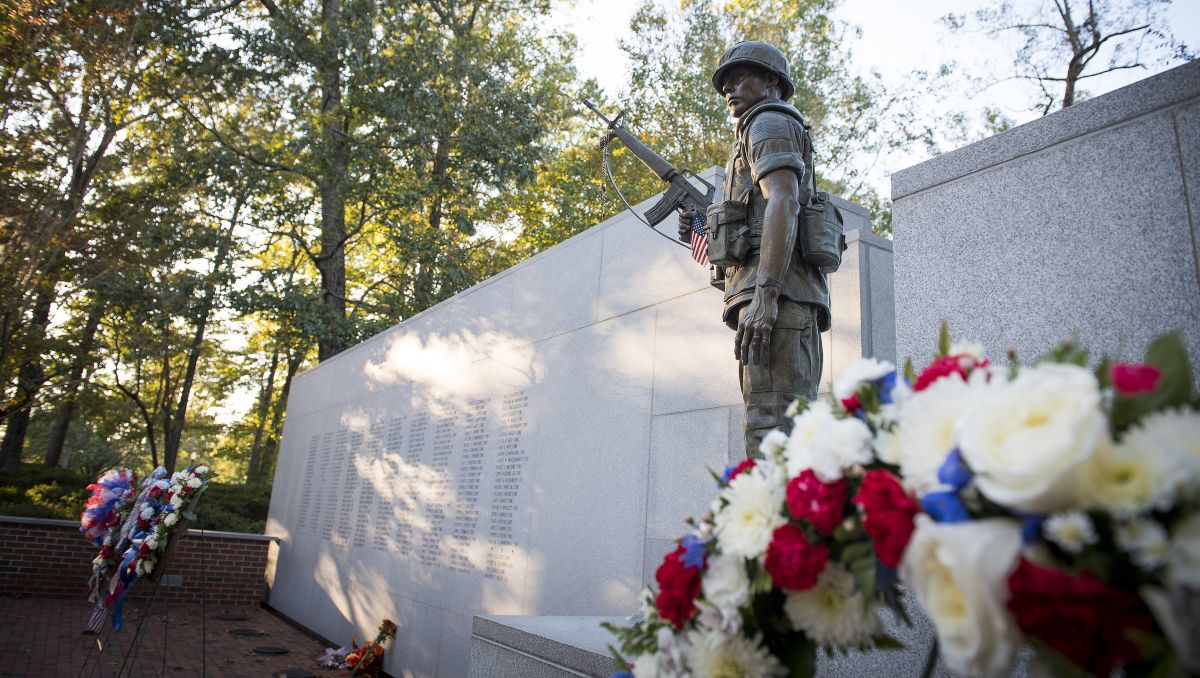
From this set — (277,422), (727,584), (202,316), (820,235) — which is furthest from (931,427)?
(277,422)

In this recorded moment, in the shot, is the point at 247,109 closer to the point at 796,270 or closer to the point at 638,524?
the point at 638,524

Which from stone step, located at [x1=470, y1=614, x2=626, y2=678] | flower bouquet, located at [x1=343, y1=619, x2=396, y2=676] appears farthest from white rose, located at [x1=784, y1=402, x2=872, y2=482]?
flower bouquet, located at [x1=343, y1=619, x2=396, y2=676]

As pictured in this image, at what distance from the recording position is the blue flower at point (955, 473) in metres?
0.94

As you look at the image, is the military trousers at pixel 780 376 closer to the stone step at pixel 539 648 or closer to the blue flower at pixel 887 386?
the stone step at pixel 539 648

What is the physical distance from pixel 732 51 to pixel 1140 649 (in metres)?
3.00

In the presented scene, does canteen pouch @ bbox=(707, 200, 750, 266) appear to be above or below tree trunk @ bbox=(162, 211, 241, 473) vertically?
below

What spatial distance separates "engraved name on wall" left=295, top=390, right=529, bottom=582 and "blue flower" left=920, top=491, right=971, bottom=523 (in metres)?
5.44

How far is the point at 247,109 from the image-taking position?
53.6 ft

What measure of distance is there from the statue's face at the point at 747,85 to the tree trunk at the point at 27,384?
482 inches

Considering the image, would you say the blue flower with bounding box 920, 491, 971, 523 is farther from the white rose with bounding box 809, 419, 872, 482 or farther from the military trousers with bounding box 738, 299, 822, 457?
the military trousers with bounding box 738, 299, 822, 457

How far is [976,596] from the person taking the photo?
2.73ft

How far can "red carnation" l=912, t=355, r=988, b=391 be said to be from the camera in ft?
3.80

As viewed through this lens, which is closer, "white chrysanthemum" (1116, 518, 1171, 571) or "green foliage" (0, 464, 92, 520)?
"white chrysanthemum" (1116, 518, 1171, 571)

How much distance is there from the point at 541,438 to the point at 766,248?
369 cm
